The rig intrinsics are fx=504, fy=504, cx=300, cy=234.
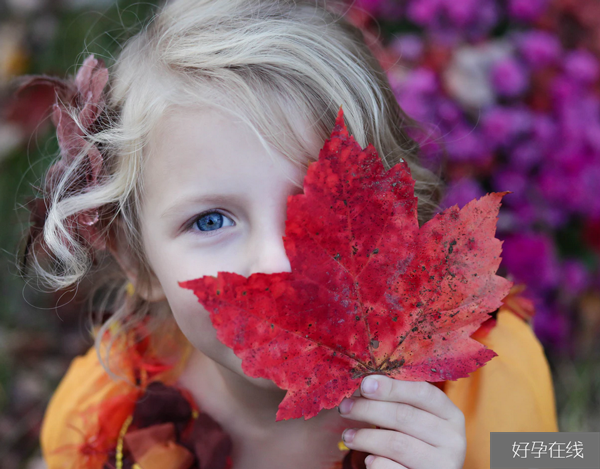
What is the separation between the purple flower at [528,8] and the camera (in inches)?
60.1

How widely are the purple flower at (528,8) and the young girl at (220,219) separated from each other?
2.55 ft

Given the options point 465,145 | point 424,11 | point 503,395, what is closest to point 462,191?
point 465,145

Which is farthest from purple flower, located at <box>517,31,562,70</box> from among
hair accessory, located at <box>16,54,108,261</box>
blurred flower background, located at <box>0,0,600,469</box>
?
hair accessory, located at <box>16,54,108,261</box>

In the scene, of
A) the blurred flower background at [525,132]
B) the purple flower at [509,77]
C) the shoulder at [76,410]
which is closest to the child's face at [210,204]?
the shoulder at [76,410]

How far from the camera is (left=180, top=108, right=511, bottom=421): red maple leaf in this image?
1.85 feet

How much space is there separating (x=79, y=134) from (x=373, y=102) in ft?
1.71

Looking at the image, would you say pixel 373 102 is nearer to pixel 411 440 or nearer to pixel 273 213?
pixel 273 213

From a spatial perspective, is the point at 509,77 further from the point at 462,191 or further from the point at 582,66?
the point at 462,191

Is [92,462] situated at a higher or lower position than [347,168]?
lower

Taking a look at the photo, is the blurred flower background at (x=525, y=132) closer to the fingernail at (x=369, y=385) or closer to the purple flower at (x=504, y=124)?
the purple flower at (x=504, y=124)

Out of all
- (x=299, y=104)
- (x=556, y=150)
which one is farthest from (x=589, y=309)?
(x=299, y=104)

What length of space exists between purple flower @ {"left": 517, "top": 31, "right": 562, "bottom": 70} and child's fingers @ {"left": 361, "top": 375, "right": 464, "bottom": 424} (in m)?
1.22

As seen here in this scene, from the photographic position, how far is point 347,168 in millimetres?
567

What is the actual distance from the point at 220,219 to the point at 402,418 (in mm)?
386
